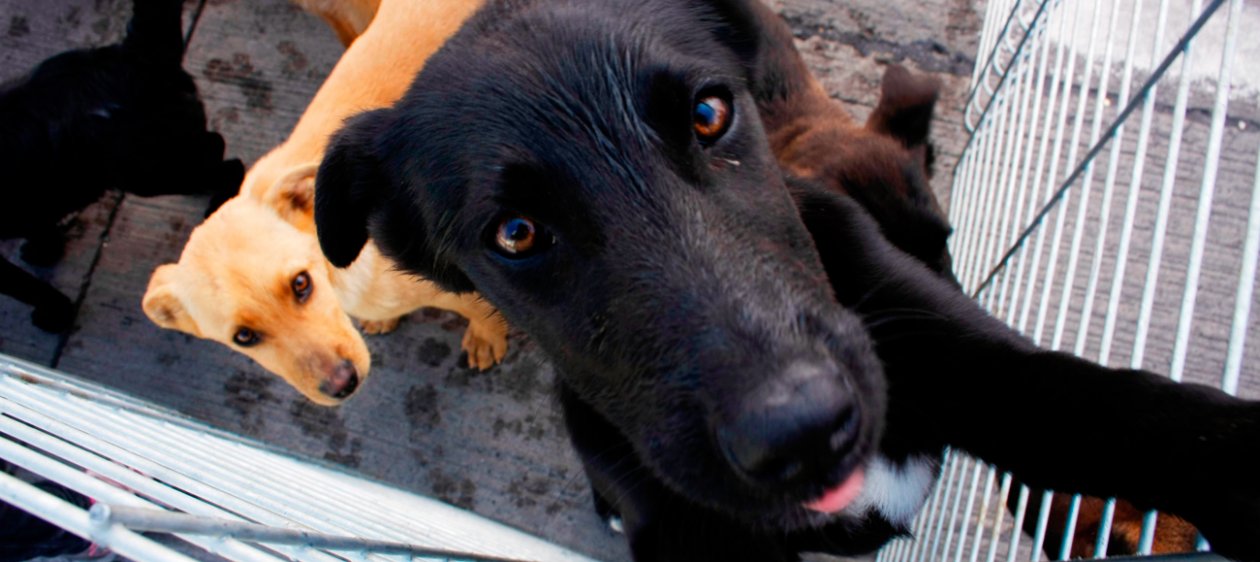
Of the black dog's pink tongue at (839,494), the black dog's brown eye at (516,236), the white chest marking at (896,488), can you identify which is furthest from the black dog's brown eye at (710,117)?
the white chest marking at (896,488)

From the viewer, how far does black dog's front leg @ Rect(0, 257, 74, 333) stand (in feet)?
10.3

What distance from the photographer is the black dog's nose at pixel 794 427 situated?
105 centimetres

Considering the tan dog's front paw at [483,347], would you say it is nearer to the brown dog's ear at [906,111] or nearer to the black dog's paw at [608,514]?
the black dog's paw at [608,514]

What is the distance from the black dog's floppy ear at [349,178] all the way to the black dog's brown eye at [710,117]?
73cm

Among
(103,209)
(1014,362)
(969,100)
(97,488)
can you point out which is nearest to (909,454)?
(1014,362)

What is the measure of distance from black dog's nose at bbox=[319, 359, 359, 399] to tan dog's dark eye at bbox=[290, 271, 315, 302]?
0.98 ft

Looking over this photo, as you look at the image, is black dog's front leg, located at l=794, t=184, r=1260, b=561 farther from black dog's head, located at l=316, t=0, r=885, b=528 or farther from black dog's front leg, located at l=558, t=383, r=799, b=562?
black dog's front leg, located at l=558, t=383, r=799, b=562

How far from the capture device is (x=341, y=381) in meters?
2.72

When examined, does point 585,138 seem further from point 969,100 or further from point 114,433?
point 969,100

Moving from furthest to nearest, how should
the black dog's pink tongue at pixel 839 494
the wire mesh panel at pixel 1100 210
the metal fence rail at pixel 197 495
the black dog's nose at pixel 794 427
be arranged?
1. the wire mesh panel at pixel 1100 210
2. the black dog's pink tongue at pixel 839 494
3. the black dog's nose at pixel 794 427
4. the metal fence rail at pixel 197 495

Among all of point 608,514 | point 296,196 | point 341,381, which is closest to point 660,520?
point 608,514

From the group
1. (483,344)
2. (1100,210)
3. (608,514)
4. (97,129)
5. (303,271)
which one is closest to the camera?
(1100,210)

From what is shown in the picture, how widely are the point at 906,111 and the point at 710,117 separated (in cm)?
151

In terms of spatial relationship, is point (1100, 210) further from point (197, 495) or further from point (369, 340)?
point (369, 340)
